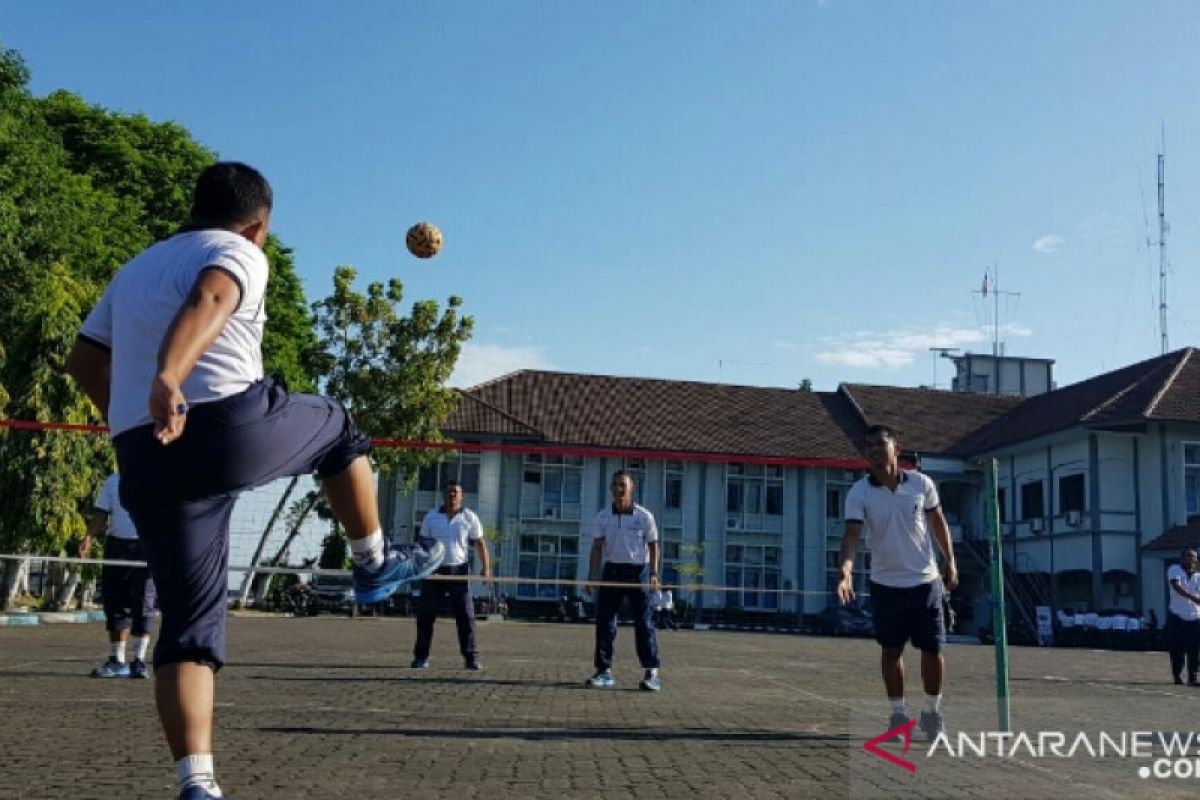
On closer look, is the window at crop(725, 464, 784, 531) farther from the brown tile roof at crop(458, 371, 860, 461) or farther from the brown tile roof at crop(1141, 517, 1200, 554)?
the brown tile roof at crop(1141, 517, 1200, 554)

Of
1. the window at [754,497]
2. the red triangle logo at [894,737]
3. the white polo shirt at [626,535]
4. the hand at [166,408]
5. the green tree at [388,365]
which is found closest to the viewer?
the hand at [166,408]

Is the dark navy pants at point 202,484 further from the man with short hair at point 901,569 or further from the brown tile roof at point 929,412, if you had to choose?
the brown tile roof at point 929,412

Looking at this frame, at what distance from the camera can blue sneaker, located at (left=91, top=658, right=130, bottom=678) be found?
10.6 meters

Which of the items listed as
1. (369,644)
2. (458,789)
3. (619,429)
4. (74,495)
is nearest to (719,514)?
(619,429)

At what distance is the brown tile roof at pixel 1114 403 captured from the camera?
44344 mm

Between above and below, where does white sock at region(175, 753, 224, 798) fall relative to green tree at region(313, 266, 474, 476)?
below

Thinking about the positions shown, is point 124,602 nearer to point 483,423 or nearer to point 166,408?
point 166,408

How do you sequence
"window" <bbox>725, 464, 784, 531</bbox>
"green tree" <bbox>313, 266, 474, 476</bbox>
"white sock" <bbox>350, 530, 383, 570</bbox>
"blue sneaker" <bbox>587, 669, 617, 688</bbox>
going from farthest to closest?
"window" <bbox>725, 464, 784, 531</bbox>
"green tree" <bbox>313, 266, 474, 476</bbox>
"blue sneaker" <bbox>587, 669, 617, 688</bbox>
"white sock" <bbox>350, 530, 383, 570</bbox>

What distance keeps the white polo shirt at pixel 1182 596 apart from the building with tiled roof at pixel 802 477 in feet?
89.4

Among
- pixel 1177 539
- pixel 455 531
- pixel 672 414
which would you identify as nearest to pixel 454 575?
pixel 455 531

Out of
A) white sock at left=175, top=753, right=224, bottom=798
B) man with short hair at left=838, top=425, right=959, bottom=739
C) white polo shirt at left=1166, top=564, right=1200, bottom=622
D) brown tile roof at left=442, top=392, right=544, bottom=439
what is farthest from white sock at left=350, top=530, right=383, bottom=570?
brown tile roof at left=442, top=392, right=544, bottom=439

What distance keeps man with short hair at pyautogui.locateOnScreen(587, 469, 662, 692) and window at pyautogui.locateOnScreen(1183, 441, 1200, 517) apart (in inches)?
1553

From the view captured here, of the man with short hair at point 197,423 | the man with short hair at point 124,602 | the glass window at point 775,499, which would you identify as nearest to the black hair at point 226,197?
the man with short hair at point 197,423


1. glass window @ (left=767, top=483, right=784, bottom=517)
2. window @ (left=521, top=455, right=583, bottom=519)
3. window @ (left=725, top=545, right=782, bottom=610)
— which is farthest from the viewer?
glass window @ (left=767, top=483, right=784, bottom=517)
